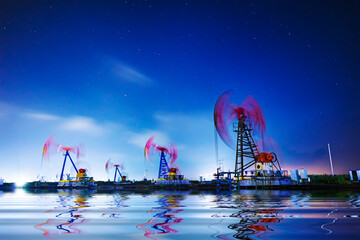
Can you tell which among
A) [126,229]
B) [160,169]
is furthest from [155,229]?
[160,169]

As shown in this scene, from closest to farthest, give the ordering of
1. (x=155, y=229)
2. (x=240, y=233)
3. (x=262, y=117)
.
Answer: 1. (x=240, y=233)
2. (x=155, y=229)
3. (x=262, y=117)

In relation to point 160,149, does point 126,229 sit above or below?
below

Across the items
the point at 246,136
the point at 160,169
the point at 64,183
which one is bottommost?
the point at 64,183

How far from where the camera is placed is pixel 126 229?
14.0ft

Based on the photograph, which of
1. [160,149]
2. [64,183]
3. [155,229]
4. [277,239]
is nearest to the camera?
[277,239]

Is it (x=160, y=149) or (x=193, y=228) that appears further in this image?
(x=160, y=149)

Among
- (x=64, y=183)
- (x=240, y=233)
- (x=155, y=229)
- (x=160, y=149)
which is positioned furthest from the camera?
(x=160, y=149)

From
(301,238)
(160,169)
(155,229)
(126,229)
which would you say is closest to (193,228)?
(155,229)

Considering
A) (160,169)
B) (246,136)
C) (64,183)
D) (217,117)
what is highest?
(217,117)

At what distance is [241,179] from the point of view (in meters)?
44.9

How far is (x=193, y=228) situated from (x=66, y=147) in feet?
321

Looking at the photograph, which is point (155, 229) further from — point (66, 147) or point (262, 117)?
point (66, 147)

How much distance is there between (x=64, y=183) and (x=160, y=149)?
35746mm

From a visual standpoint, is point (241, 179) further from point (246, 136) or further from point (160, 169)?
point (160, 169)
